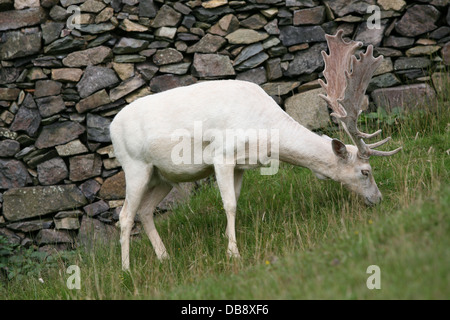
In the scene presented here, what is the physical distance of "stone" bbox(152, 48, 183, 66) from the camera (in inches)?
300

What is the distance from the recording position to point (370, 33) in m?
7.79

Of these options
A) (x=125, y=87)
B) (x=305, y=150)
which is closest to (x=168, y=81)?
(x=125, y=87)

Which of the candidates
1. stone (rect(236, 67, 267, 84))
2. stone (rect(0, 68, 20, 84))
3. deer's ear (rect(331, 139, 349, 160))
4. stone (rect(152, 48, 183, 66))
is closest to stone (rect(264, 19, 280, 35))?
stone (rect(236, 67, 267, 84))

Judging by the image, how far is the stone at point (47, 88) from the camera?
7536 millimetres

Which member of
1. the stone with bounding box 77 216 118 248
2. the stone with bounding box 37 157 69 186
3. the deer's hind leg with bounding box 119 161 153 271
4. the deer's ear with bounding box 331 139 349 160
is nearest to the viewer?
the deer's ear with bounding box 331 139 349 160

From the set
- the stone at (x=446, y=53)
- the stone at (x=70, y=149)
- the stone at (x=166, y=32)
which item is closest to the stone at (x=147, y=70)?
the stone at (x=166, y=32)

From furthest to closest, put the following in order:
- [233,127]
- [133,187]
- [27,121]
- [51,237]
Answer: [27,121]
[51,237]
[133,187]
[233,127]

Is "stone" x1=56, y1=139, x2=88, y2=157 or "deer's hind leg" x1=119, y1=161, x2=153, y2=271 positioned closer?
"deer's hind leg" x1=119, y1=161, x2=153, y2=271

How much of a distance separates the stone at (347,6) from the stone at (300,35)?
36 centimetres

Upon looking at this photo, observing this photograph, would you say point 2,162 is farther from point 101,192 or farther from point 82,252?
point 82,252

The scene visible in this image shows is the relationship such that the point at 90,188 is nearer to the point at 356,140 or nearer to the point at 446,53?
the point at 356,140

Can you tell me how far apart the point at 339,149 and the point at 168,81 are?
10.6 ft

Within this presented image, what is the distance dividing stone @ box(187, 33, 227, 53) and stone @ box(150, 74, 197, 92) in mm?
384

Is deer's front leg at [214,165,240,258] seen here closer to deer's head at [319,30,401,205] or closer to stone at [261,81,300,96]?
deer's head at [319,30,401,205]
